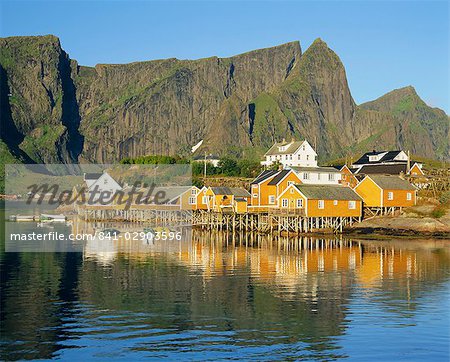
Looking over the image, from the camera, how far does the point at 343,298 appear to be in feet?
115

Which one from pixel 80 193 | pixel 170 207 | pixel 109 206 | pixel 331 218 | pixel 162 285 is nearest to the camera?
pixel 162 285

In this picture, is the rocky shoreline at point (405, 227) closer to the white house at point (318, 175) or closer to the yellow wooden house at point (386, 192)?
the yellow wooden house at point (386, 192)

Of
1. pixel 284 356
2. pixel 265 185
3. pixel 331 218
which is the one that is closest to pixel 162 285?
pixel 284 356

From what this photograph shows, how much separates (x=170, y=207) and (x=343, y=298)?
6082 cm

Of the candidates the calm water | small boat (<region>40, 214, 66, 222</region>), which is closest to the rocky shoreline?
the calm water

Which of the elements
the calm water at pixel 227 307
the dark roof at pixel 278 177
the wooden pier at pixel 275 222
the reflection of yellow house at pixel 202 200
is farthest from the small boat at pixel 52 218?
the calm water at pixel 227 307

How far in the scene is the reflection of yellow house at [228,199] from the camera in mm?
85812

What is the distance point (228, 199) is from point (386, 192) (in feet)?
67.5

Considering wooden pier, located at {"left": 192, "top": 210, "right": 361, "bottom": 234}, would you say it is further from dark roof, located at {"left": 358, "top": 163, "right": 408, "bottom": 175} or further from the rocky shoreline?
dark roof, located at {"left": 358, "top": 163, "right": 408, "bottom": 175}

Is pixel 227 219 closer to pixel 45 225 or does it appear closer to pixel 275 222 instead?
pixel 275 222

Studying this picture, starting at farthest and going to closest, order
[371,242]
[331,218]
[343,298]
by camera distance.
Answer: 1. [331,218]
2. [371,242]
3. [343,298]

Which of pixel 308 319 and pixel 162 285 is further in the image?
pixel 162 285

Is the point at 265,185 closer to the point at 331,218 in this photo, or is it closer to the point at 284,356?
the point at 331,218

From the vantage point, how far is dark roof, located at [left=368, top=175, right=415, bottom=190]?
Result: 7662 cm
